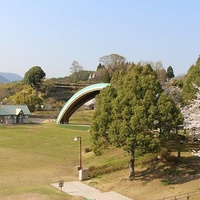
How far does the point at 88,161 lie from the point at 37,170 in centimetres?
535

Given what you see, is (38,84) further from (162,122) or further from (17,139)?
(162,122)

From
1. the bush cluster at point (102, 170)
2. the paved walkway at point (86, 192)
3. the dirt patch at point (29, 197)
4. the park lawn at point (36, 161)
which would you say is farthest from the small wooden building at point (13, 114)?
the dirt patch at point (29, 197)

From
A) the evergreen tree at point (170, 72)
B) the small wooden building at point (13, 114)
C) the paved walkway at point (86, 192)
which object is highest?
the evergreen tree at point (170, 72)

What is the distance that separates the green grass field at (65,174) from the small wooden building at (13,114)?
24.0 meters

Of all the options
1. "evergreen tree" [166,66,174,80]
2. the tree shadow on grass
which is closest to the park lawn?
the tree shadow on grass

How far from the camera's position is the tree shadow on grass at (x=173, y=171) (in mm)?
21578

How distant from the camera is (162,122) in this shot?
70.8 feet

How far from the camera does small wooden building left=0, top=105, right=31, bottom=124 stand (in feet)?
203

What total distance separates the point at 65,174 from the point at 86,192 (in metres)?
4.88

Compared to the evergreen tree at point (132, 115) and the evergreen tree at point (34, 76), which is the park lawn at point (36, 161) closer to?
the evergreen tree at point (132, 115)

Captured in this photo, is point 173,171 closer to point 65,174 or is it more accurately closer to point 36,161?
point 65,174

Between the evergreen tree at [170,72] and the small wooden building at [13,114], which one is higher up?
the evergreen tree at [170,72]

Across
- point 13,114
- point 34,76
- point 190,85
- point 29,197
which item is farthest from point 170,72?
point 29,197

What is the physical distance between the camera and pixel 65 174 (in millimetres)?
25984
